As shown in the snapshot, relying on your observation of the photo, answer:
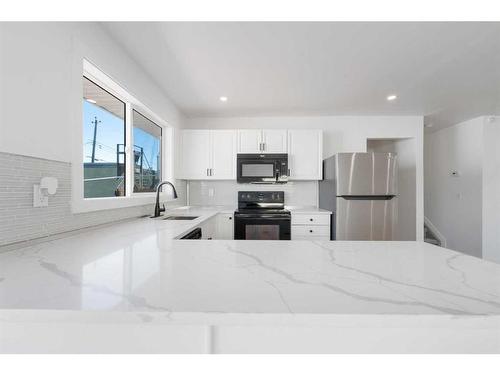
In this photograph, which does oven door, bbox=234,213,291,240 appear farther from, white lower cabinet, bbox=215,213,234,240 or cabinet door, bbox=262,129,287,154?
cabinet door, bbox=262,129,287,154

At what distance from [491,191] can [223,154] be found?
169 inches

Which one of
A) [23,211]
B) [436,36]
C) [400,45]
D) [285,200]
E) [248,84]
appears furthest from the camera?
[285,200]

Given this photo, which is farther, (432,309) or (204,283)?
(204,283)

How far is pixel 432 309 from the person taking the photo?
1.59 feet

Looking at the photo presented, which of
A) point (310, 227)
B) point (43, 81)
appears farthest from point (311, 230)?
point (43, 81)

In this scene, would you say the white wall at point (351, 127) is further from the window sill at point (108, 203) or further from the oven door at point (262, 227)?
the window sill at point (108, 203)

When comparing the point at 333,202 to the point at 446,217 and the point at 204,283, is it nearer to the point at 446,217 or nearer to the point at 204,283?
the point at 204,283

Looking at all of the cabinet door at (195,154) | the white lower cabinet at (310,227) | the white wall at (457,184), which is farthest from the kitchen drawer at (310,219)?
the white wall at (457,184)

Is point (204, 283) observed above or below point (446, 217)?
above

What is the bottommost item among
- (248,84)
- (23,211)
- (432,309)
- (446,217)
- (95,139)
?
(446,217)

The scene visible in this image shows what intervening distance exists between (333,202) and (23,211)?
2719mm

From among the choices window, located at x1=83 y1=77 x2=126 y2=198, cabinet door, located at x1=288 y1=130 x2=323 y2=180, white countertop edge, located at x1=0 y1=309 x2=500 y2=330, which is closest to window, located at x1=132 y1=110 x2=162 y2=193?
window, located at x1=83 y1=77 x2=126 y2=198

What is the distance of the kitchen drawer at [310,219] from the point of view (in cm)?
277

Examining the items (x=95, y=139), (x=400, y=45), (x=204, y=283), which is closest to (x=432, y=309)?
(x=204, y=283)
